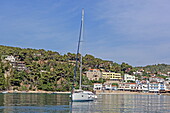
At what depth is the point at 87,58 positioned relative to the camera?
646 feet

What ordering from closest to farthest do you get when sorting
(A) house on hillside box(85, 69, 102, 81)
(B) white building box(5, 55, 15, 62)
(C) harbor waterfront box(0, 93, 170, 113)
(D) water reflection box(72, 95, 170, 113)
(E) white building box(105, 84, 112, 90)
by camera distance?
(C) harbor waterfront box(0, 93, 170, 113) → (D) water reflection box(72, 95, 170, 113) → (E) white building box(105, 84, 112, 90) → (B) white building box(5, 55, 15, 62) → (A) house on hillside box(85, 69, 102, 81)

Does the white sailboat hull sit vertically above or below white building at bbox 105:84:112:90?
above

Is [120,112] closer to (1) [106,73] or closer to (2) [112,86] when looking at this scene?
(2) [112,86]

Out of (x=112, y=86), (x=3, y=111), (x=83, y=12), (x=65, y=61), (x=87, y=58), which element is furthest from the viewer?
(x=87, y=58)

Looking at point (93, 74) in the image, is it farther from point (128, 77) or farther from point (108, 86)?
point (128, 77)

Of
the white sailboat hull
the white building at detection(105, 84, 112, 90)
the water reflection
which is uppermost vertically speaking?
the white sailboat hull

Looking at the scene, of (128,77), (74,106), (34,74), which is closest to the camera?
(74,106)

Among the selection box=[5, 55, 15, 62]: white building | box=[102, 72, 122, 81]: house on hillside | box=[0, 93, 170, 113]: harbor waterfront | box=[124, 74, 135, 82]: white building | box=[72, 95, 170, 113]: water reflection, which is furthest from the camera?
box=[124, 74, 135, 82]: white building

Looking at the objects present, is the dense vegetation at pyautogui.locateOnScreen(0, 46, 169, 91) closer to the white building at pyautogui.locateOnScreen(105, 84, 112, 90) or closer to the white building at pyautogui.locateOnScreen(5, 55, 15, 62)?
the white building at pyautogui.locateOnScreen(5, 55, 15, 62)

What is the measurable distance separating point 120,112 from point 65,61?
13414 centimetres

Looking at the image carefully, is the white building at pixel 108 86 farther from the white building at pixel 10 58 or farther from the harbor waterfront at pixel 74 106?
the harbor waterfront at pixel 74 106

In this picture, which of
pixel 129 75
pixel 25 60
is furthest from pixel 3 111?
pixel 129 75

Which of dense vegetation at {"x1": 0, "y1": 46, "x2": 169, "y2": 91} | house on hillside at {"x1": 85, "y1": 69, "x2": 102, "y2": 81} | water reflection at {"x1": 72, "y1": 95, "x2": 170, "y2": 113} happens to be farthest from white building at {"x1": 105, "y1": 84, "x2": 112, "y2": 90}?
water reflection at {"x1": 72, "y1": 95, "x2": 170, "y2": 113}

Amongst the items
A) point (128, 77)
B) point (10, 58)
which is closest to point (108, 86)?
point (128, 77)
